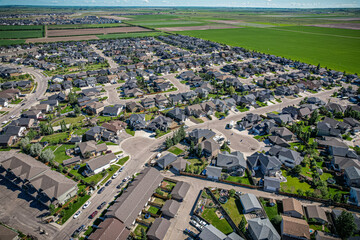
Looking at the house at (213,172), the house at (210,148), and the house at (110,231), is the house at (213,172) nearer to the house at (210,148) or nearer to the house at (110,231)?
the house at (210,148)

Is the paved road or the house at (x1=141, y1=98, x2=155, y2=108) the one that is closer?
the paved road

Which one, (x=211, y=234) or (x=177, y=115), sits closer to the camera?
(x=211, y=234)

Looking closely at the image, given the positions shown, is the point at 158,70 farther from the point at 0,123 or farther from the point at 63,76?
the point at 0,123

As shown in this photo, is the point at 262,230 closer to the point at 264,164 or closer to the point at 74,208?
the point at 264,164

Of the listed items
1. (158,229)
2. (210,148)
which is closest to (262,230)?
(158,229)

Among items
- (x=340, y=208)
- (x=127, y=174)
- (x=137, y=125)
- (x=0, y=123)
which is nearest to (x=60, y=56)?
(x=0, y=123)

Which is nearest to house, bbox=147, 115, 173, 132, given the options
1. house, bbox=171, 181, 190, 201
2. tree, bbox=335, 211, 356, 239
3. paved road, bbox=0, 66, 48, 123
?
house, bbox=171, 181, 190, 201

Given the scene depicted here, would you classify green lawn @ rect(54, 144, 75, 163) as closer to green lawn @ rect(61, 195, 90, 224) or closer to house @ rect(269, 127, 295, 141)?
green lawn @ rect(61, 195, 90, 224)
